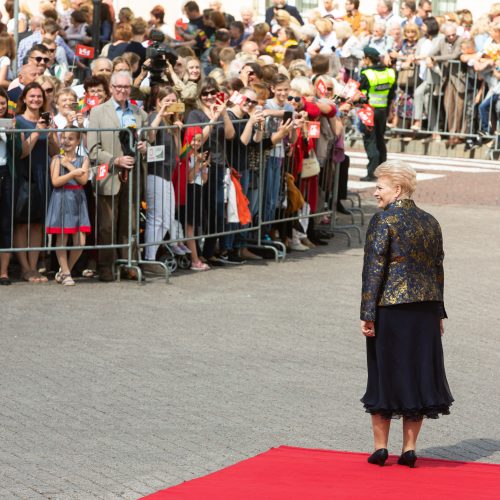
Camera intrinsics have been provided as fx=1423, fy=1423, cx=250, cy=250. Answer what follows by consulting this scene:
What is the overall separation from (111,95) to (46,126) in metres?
0.91

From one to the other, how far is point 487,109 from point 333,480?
1708 centimetres

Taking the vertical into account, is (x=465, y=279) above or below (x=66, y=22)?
below

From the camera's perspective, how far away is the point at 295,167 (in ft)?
50.0

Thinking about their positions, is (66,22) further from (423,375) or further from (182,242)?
(423,375)

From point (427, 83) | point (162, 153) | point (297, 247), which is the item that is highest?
point (427, 83)

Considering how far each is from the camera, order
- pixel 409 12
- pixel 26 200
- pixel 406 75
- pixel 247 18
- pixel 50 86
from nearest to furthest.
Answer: pixel 26 200 → pixel 50 86 → pixel 406 75 → pixel 409 12 → pixel 247 18

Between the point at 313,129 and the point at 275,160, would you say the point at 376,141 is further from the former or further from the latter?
the point at 275,160

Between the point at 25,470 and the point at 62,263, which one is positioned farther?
the point at 62,263

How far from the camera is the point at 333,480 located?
23.7ft

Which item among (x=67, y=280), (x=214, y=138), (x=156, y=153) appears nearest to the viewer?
(x=67, y=280)

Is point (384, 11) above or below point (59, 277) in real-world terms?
above

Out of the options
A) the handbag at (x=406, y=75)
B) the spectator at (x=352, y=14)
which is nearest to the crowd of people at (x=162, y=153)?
the handbag at (x=406, y=75)

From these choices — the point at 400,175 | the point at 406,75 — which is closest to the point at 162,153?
the point at 400,175

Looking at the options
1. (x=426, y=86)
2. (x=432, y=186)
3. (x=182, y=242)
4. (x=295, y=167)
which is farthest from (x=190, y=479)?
(x=426, y=86)
